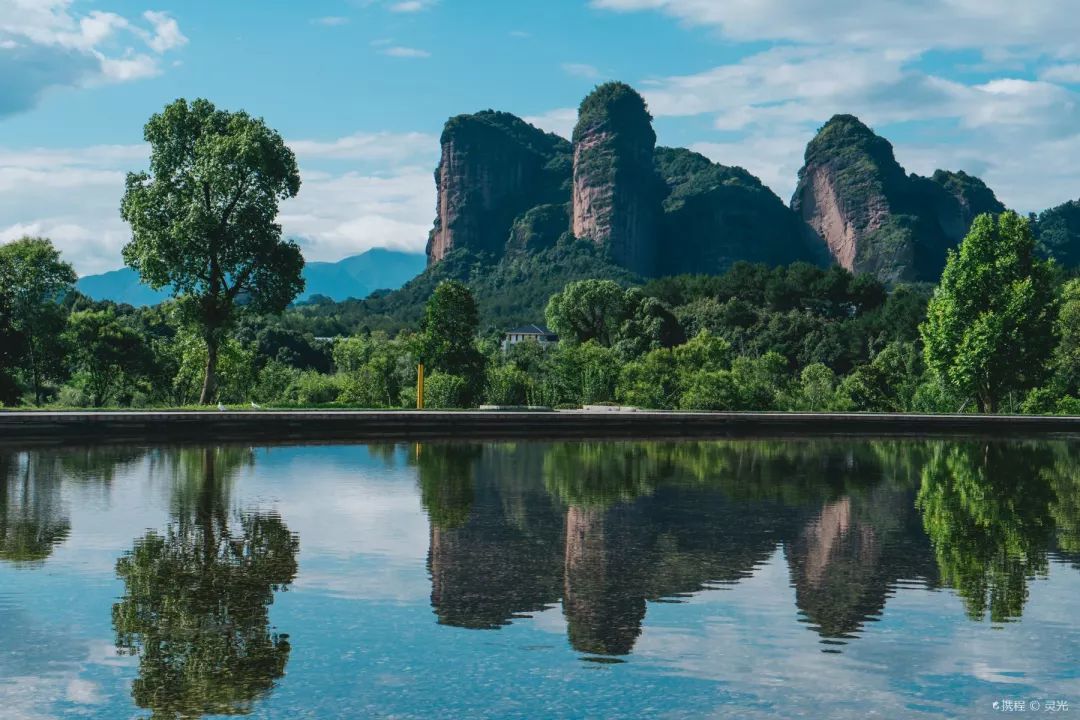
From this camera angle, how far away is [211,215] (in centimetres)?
4434

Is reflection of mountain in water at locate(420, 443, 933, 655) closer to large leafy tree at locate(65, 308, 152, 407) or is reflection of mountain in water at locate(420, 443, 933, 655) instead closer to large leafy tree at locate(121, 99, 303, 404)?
large leafy tree at locate(121, 99, 303, 404)

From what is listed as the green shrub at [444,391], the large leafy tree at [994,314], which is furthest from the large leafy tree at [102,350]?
the large leafy tree at [994,314]

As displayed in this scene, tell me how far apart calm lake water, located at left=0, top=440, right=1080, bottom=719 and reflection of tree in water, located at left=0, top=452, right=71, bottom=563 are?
85mm

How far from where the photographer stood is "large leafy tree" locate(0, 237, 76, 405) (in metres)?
50.6

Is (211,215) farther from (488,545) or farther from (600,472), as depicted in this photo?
(488,545)

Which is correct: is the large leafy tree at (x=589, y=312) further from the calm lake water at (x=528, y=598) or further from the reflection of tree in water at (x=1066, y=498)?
the calm lake water at (x=528, y=598)

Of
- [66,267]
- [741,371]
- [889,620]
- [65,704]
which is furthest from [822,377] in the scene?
[65,704]

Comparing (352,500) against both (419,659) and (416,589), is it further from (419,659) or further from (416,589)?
(419,659)

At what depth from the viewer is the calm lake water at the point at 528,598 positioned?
9.62 m

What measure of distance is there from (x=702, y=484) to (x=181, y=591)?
14.2 meters

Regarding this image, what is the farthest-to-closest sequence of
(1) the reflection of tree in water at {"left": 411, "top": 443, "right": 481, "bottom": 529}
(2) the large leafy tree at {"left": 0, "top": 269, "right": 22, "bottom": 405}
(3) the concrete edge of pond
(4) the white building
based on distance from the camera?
Answer: (4) the white building < (2) the large leafy tree at {"left": 0, "top": 269, "right": 22, "bottom": 405} < (3) the concrete edge of pond < (1) the reflection of tree in water at {"left": 411, "top": 443, "right": 481, "bottom": 529}

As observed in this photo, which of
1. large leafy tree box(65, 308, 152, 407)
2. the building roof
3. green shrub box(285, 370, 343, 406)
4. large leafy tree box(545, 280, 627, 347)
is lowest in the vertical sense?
green shrub box(285, 370, 343, 406)

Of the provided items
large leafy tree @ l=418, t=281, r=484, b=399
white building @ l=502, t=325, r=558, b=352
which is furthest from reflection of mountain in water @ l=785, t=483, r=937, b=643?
white building @ l=502, t=325, r=558, b=352

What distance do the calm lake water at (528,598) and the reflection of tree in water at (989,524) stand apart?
0.10 m
